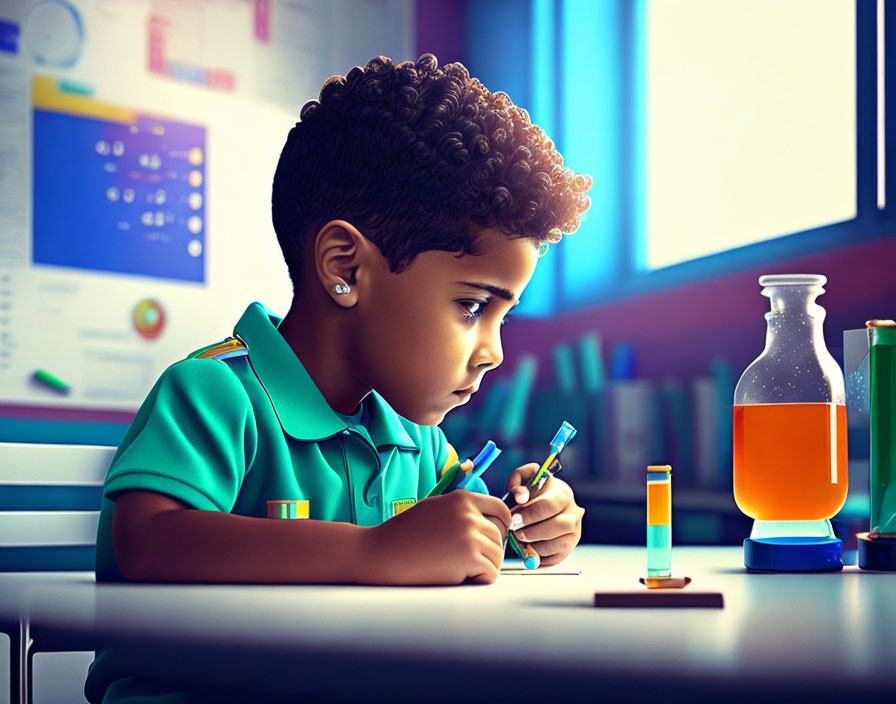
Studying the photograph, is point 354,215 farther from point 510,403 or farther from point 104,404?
point 510,403

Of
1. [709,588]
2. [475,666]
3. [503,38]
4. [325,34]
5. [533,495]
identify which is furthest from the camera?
[503,38]

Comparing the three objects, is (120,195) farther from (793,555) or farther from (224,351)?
(793,555)

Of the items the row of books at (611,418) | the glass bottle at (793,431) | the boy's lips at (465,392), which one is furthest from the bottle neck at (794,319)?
the row of books at (611,418)

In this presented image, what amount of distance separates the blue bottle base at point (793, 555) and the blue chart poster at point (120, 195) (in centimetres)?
194

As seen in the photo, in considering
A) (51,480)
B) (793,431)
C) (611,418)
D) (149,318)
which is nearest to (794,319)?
(793,431)

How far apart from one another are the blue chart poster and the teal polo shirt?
1.49 meters

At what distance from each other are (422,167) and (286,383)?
9.6 inches

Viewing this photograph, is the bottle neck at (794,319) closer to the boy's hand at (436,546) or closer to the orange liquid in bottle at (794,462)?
the orange liquid in bottle at (794,462)

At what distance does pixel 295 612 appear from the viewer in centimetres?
52

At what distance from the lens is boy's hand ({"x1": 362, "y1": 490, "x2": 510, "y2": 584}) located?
0.66 m

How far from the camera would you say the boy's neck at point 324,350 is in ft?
3.28

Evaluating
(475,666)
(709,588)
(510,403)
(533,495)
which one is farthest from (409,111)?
(510,403)

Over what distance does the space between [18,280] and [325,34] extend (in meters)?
1.14

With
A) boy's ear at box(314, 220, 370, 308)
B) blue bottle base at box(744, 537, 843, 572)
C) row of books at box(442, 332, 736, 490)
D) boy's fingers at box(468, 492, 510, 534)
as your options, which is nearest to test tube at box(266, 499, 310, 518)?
boy's fingers at box(468, 492, 510, 534)
